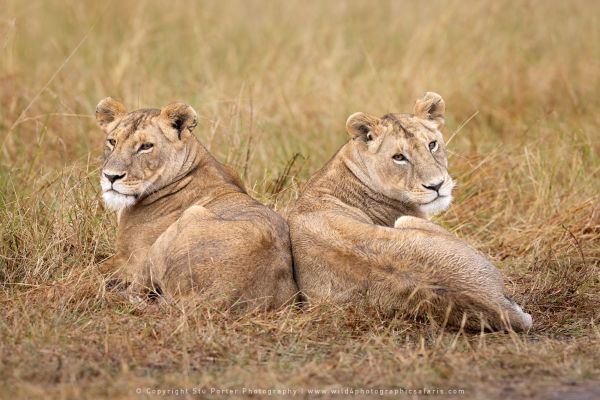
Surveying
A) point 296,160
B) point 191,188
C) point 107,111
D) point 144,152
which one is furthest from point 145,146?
point 296,160

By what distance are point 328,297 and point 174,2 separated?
7952 mm

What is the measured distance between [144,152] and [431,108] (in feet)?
6.28

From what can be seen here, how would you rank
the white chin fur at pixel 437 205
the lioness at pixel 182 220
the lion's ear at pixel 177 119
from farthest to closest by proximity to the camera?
the lion's ear at pixel 177 119
the white chin fur at pixel 437 205
the lioness at pixel 182 220

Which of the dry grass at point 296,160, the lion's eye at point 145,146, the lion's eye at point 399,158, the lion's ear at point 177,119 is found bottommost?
the dry grass at point 296,160

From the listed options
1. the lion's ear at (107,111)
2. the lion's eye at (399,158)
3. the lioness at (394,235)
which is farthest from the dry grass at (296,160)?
the lion's eye at (399,158)

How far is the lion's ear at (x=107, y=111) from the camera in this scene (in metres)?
7.01

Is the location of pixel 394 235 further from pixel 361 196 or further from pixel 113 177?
pixel 113 177

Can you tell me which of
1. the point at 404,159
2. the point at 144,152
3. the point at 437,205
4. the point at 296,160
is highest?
the point at 144,152

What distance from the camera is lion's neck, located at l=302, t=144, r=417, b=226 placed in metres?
6.84

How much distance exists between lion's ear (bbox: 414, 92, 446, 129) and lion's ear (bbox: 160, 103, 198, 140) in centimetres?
146

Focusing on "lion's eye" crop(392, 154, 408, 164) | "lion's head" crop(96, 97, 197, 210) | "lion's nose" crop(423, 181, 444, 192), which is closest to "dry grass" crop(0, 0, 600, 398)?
"lion's head" crop(96, 97, 197, 210)

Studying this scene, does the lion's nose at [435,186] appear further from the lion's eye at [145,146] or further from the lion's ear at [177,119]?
the lion's eye at [145,146]

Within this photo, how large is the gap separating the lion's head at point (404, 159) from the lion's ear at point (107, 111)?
149 centimetres

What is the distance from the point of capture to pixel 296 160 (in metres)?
8.91
